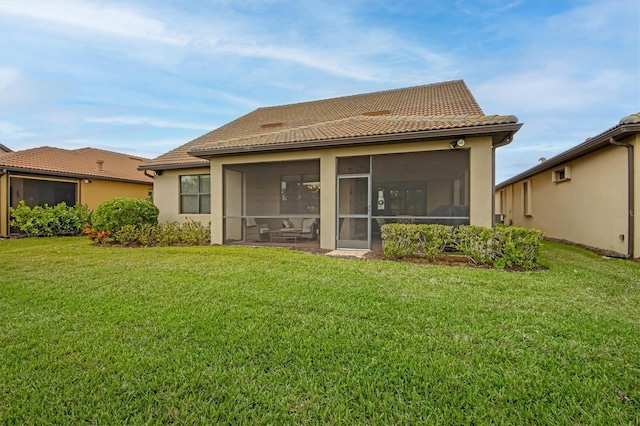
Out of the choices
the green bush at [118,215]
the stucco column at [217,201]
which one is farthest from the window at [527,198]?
the green bush at [118,215]

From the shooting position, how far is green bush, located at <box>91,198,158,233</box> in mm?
9922

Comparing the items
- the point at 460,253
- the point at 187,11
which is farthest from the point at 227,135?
the point at 460,253

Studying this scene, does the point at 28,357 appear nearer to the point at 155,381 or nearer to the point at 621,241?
the point at 155,381

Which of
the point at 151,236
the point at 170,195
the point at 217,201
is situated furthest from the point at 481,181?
the point at 170,195

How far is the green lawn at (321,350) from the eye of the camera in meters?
2.09

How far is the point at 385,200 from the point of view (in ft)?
28.2

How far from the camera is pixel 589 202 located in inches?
360

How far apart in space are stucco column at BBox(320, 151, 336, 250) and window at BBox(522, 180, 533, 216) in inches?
409

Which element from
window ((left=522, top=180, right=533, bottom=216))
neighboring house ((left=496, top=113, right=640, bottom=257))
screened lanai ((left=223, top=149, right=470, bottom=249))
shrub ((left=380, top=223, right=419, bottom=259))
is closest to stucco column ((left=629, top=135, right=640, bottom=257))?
neighboring house ((left=496, top=113, right=640, bottom=257))

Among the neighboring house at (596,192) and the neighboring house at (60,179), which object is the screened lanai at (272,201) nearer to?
the neighboring house at (596,192)

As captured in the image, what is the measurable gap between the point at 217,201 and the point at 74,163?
1113 cm

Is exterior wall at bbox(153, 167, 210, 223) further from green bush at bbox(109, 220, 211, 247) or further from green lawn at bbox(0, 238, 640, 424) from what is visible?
green lawn at bbox(0, 238, 640, 424)

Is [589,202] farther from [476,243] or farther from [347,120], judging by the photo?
[347,120]

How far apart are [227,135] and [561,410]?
562 inches
